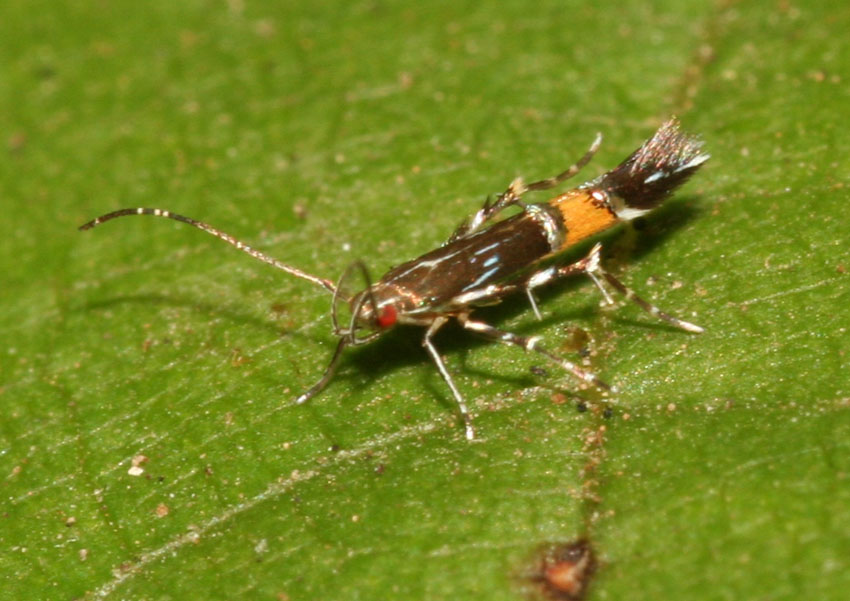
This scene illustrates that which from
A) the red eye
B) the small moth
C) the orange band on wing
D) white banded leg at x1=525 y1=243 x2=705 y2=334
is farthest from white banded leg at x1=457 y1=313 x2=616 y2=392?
the orange band on wing

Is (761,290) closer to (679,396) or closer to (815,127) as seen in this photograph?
(679,396)

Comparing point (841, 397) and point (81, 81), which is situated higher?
point (81, 81)

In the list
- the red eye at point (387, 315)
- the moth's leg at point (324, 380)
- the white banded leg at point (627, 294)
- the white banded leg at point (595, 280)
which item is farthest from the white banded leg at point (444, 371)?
the white banded leg at point (627, 294)

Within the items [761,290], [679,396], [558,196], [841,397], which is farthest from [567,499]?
[558,196]

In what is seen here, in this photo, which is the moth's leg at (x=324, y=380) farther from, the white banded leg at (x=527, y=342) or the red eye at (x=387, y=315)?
the white banded leg at (x=527, y=342)

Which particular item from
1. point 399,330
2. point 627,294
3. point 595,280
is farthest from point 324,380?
point 627,294

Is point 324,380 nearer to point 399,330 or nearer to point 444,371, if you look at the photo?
point 399,330

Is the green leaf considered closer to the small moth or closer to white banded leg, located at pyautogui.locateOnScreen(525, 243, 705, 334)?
white banded leg, located at pyautogui.locateOnScreen(525, 243, 705, 334)
